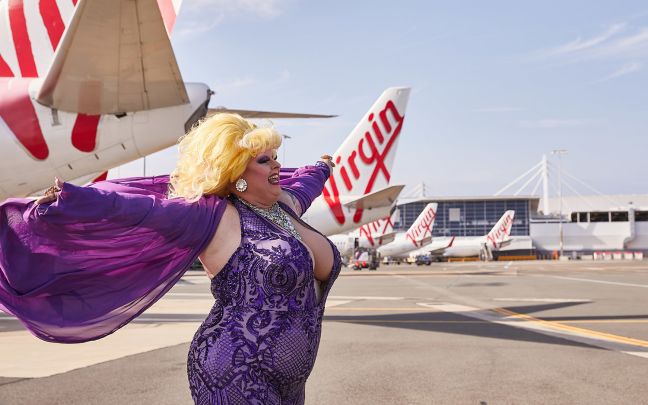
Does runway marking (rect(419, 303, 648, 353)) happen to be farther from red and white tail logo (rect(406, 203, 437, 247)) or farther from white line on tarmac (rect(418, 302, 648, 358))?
red and white tail logo (rect(406, 203, 437, 247))

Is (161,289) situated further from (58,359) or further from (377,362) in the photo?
(58,359)

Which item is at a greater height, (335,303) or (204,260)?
(204,260)

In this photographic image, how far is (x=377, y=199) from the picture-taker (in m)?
22.6

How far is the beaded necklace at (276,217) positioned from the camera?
9.27 feet

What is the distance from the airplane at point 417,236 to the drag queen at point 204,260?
67.9m

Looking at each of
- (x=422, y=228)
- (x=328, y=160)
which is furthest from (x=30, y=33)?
(x=422, y=228)

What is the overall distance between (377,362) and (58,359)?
442cm

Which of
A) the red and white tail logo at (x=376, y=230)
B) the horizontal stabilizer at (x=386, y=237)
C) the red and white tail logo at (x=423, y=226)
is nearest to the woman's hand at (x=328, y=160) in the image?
the red and white tail logo at (x=376, y=230)

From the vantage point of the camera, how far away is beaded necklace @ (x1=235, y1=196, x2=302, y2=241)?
2824 mm

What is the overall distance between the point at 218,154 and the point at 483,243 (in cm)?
9873

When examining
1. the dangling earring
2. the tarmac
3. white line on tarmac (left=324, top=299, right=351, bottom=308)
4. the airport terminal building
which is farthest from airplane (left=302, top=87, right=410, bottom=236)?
the airport terminal building

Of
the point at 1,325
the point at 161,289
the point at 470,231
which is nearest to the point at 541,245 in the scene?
the point at 470,231

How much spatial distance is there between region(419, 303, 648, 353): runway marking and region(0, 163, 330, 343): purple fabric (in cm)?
825

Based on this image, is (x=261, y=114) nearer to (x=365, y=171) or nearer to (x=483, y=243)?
(x=365, y=171)
